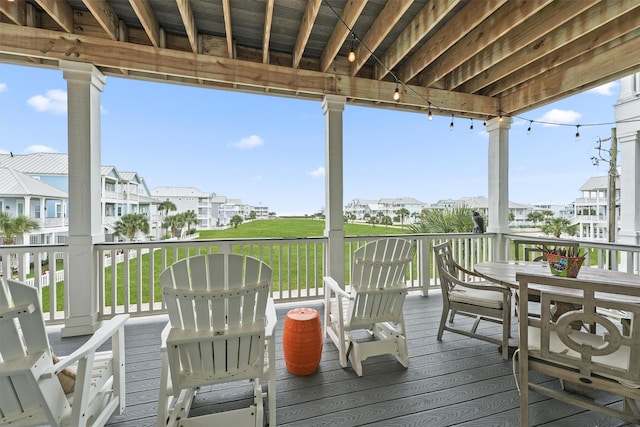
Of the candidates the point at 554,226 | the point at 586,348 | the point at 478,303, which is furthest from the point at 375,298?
the point at 554,226

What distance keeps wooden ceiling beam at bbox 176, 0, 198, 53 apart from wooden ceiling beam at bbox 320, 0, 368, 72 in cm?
143

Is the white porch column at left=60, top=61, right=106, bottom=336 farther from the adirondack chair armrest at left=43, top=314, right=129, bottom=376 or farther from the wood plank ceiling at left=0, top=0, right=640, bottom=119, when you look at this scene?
the adirondack chair armrest at left=43, top=314, right=129, bottom=376

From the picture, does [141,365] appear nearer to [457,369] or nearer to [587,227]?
[457,369]

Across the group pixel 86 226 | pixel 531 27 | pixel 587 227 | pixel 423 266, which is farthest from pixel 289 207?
pixel 587 227

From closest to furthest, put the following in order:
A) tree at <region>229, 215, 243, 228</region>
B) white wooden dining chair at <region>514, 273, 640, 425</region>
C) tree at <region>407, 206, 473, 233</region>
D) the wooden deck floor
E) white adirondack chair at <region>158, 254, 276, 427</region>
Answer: white wooden dining chair at <region>514, 273, 640, 425</region>, white adirondack chair at <region>158, 254, 276, 427</region>, the wooden deck floor, tree at <region>229, 215, 243, 228</region>, tree at <region>407, 206, 473, 233</region>

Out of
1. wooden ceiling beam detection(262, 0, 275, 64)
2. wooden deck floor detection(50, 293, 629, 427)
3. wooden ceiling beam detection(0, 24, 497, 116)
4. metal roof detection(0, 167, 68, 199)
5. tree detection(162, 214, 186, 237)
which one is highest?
wooden ceiling beam detection(262, 0, 275, 64)

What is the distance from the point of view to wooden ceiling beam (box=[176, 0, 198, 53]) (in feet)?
8.01

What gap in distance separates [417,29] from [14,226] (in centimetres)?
477

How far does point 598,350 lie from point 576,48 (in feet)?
11.6

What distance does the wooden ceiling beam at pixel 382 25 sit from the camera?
2.46 metres

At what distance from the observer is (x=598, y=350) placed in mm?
1343

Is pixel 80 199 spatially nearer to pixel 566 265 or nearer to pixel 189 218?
pixel 189 218

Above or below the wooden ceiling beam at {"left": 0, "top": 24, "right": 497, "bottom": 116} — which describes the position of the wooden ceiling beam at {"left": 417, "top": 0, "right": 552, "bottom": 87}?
above

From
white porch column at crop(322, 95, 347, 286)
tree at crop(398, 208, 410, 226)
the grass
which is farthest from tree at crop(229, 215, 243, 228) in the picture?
tree at crop(398, 208, 410, 226)
